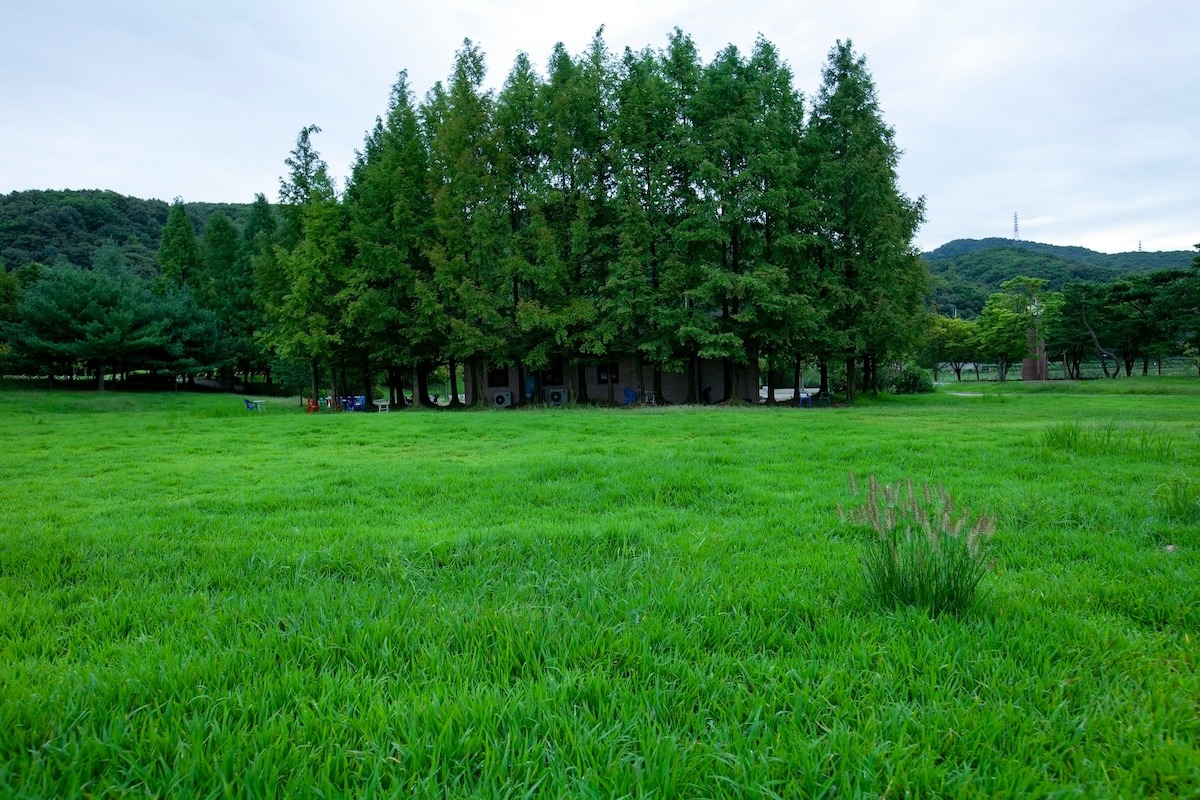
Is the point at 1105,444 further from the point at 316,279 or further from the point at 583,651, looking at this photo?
the point at 316,279

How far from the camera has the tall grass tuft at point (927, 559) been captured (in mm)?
2654

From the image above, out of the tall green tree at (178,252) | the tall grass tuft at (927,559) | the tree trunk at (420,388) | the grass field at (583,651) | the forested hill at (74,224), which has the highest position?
the forested hill at (74,224)

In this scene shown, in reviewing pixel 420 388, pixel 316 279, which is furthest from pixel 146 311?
pixel 420 388

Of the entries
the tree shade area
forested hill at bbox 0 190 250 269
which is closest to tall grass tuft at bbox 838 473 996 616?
the tree shade area

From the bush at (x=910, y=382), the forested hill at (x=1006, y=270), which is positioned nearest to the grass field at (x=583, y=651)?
the bush at (x=910, y=382)

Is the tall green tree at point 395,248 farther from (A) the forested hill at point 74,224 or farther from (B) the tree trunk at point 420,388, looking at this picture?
(A) the forested hill at point 74,224

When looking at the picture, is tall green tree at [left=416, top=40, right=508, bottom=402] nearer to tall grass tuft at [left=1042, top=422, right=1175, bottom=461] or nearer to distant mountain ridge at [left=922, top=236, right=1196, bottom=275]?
tall grass tuft at [left=1042, top=422, right=1175, bottom=461]

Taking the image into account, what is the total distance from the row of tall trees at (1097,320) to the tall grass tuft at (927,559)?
47.5 meters

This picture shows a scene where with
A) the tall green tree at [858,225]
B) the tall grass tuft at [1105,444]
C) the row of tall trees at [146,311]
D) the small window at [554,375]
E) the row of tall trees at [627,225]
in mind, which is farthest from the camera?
the row of tall trees at [146,311]

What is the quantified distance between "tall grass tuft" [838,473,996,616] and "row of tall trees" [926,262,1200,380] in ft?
156

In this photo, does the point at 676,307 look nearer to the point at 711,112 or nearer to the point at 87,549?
the point at 711,112

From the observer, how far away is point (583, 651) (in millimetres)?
2369

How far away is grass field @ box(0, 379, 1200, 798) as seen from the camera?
1.66m

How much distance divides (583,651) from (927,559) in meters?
1.68
